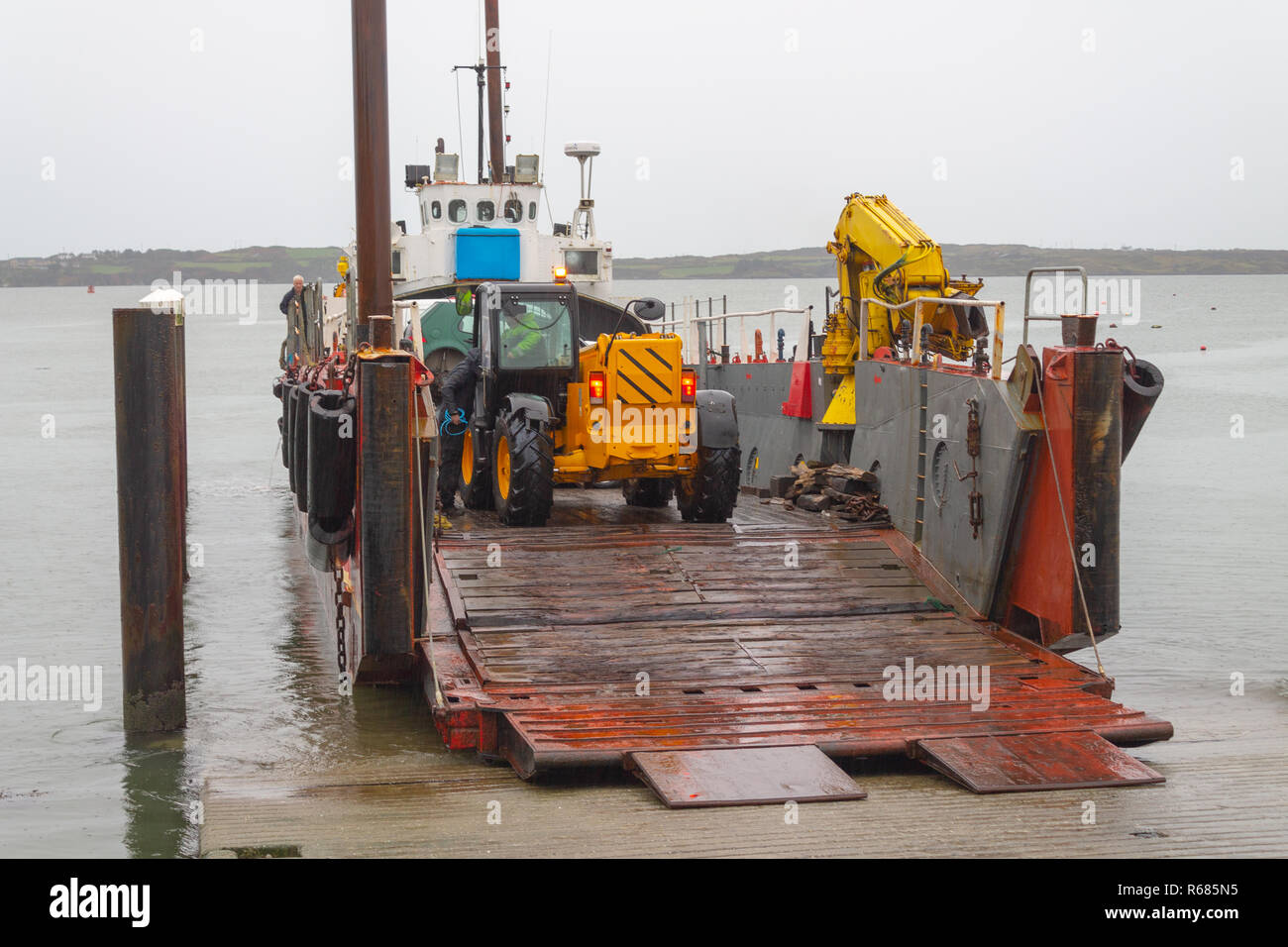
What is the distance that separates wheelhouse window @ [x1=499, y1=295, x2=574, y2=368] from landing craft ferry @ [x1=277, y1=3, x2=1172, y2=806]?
0.8 inches

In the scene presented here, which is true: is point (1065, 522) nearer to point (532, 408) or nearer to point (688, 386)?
point (688, 386)

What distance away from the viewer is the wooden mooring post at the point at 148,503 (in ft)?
28.1

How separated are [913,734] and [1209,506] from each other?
58.3 ft

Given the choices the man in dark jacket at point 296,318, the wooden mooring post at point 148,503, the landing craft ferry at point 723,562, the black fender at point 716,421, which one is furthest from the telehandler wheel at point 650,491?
the man in dark jacket at point 296,318

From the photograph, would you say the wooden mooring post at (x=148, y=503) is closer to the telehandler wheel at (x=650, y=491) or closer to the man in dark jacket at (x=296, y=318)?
the telehandler wheel at (x=650, y=491)

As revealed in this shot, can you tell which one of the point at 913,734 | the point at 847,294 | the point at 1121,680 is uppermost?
the point at 847,294

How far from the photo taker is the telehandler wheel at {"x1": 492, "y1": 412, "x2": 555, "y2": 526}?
11.4 metres

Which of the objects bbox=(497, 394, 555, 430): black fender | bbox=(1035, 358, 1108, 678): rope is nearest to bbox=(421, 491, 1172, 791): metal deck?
bbox=(1035, 358, 1108, 678): rope

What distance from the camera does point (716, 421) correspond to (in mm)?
12172

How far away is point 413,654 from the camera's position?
→ 8.89 meters

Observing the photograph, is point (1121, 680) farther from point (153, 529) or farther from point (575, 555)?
point (153, 529)

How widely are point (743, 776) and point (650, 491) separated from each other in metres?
6.50

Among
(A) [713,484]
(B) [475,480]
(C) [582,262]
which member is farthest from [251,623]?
(C) [582,262]
